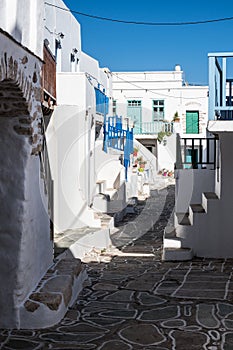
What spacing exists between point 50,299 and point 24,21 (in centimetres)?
306

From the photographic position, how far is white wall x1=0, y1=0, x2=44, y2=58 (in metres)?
5.06

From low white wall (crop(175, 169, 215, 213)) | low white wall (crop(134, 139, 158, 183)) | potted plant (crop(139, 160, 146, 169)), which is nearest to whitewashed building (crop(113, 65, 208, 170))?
low white wall (crop(134, 139, 158, 183))

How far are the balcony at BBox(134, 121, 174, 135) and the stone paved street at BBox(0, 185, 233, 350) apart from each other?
25728mm

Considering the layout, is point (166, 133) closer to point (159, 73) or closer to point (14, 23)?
point (159, 73)

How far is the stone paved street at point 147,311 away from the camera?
4953 mm

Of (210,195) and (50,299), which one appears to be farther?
(210,195)

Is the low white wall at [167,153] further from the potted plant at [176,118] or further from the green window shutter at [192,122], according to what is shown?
the green window shutter at [192,122]

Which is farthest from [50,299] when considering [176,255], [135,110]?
[135,110]

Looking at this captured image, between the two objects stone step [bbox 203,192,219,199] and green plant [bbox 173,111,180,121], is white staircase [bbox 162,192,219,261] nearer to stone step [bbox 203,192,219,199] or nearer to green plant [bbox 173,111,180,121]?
stone step [bbox 203,192,219,199]

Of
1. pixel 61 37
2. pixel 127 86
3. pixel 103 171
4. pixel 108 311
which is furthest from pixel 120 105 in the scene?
pixel 108 311

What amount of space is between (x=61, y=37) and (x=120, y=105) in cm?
1960

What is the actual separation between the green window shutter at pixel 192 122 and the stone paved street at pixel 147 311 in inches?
1094

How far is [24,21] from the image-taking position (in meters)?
5.71

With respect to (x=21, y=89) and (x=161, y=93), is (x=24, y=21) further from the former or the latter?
(x=161, y=93)
